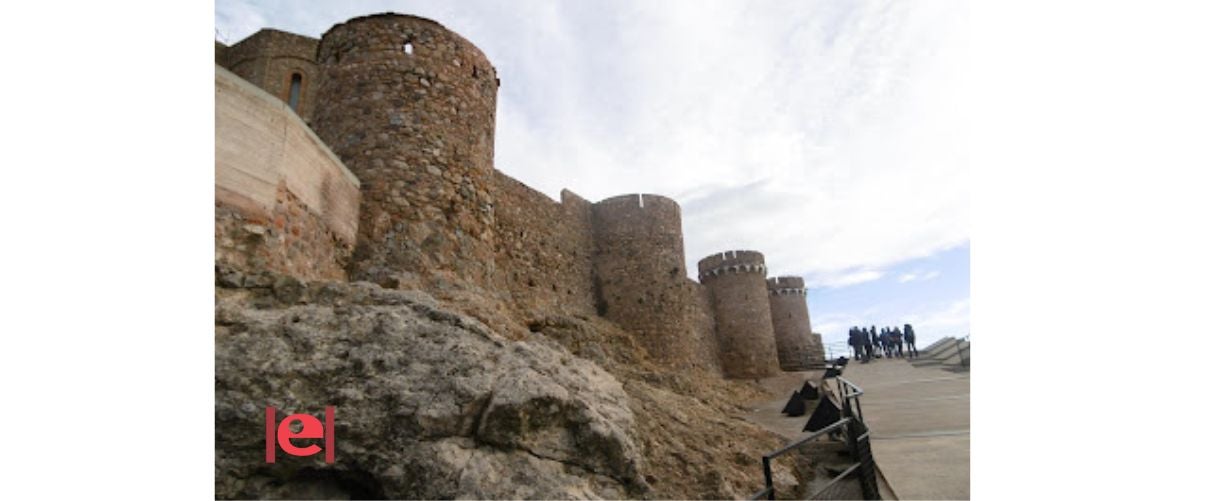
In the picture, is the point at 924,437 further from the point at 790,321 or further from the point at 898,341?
the point at 790,321

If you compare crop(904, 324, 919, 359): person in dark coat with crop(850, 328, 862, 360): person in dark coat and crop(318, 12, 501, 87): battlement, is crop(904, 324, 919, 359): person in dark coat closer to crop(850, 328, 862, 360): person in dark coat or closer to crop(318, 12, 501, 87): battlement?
crop(850, 328, 862, 360): person in dark coat

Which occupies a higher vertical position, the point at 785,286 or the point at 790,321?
the point at 785,286

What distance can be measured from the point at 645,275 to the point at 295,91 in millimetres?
9052

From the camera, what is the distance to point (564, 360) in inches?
182

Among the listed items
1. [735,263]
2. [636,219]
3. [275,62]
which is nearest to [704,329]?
[735,263]

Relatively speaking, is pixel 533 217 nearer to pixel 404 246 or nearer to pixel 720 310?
pixel 404 246

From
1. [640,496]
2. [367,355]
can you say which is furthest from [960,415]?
[367,355]

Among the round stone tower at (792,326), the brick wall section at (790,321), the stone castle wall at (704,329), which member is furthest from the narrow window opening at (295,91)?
the brick wall section at (790,321)

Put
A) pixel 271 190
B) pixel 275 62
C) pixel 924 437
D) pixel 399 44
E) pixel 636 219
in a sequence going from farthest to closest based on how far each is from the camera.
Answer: pixel 636 219 → pixel 275 62 → pixel 399 44 → pixel 924 437 → pixel 271 190

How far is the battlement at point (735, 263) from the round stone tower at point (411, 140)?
1511cm

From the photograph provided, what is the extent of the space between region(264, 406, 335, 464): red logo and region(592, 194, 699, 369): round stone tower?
407 inches

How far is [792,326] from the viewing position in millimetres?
23953

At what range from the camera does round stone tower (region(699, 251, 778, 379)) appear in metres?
18.3

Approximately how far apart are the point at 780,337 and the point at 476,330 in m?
22.0
